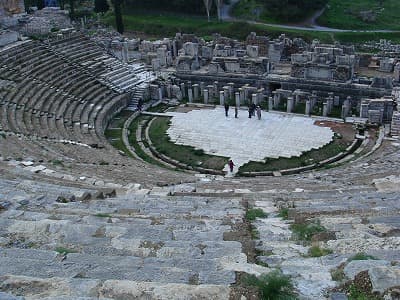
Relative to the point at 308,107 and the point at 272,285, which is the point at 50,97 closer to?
the point at 308,107

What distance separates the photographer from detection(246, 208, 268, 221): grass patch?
972 cm

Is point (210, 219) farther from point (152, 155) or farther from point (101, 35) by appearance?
point (101, 35)

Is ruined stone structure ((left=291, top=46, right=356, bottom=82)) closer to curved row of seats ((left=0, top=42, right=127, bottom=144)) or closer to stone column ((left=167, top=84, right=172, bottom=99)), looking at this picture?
stone column ((left=167, top=84, right=172, bottom=99))

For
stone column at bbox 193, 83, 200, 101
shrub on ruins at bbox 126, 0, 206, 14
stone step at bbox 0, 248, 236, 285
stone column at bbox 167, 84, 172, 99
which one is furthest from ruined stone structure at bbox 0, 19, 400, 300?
shrub on ruins at bbox 126, 0, 206, 14

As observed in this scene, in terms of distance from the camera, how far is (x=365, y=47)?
131 feet

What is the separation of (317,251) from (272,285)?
196cm

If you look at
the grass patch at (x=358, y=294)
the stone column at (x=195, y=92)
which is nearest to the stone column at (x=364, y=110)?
the stone column at (x=195, y=92)

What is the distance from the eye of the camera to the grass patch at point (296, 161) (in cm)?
2162

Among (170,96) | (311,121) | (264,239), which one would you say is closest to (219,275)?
(264,239)

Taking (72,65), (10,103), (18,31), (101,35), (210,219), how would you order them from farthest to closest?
(101,35), (18,31), (72,65), (10,103), (210,219)

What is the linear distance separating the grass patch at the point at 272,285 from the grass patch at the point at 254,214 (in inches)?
144

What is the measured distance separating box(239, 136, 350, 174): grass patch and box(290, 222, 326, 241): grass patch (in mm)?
12599

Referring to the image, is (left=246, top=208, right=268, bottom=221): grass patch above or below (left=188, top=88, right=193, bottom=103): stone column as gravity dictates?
above

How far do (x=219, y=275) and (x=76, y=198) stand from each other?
6.35 metres
